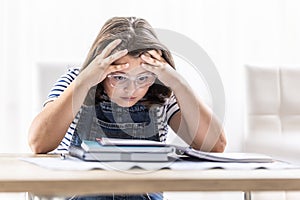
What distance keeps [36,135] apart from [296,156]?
1.13 metres

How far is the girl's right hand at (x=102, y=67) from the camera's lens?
4.32 ft

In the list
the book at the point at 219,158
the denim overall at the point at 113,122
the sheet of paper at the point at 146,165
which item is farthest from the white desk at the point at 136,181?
the denim overall at the point at 113,122

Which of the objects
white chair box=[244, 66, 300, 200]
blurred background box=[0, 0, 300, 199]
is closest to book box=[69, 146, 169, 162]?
white chair box=[244, 66, 300, 200]

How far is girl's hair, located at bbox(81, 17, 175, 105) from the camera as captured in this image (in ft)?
4.53

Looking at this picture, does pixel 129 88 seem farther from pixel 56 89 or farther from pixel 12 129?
pixel 12 129

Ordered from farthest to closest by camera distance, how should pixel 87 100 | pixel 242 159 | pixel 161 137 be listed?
pixel 161 137, pixel 87 100, pixel 242 159

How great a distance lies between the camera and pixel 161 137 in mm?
1593

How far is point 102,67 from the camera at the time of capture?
53.0 inches

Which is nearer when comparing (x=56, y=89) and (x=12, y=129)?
(x=56, y=89)

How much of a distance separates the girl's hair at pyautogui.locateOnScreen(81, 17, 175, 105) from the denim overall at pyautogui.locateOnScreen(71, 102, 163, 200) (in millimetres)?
31

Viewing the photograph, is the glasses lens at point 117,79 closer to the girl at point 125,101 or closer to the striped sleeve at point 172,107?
the girl at point 125,101

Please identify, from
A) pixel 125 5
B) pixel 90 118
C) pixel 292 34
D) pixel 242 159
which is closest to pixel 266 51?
pixel 292 34

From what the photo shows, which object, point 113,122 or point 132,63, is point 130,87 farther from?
point 113,122

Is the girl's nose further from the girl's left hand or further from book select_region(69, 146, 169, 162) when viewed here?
book select_region(69, 146, 169, 162)
